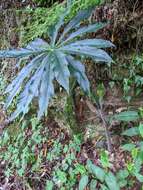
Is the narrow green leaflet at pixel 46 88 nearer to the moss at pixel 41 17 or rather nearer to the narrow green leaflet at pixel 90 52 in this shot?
the narrow green leaflet at pixel 90 52

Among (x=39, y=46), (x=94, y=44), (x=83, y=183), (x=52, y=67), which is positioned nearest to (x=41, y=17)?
(x=39, y=46)

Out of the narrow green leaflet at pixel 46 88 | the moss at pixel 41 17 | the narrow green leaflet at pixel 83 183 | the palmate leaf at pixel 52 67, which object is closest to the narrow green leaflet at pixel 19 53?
the palmate leaf at pixel 52 67

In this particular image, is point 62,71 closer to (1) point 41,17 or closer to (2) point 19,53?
(2) point 19,53

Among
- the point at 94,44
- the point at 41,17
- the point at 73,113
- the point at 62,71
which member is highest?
the point at 41,17

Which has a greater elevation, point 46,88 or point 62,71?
point 62,71

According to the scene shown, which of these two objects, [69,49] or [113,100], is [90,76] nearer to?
[113,100]

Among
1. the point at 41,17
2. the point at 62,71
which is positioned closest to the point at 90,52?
the point at 62,71

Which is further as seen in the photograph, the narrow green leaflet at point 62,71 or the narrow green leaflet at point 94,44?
the narrow green leaflet at point 94,44

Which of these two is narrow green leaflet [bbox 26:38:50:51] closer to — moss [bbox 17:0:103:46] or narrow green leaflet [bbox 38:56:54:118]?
narrow green leaflet [bbox 38:56:54:118]

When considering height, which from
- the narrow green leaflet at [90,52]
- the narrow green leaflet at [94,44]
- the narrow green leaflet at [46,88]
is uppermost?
the narrow green leaflet at [94,44]

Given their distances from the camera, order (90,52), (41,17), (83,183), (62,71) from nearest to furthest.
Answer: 1. (62,71)
2. (90,52)
3. (83,183)
4. (41,17)

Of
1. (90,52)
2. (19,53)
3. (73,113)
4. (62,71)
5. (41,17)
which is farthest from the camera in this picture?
(41,17)

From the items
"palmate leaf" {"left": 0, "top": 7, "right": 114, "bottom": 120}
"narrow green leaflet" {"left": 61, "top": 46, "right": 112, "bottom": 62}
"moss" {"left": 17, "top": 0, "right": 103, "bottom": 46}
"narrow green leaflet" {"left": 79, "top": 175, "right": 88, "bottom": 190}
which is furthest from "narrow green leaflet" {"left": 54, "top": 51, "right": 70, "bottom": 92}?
"narrow green leaflet" {"left": 79, "top": 175, "right": 88, "bottom": 190}

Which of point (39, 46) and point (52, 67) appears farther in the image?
point (39, 46)
